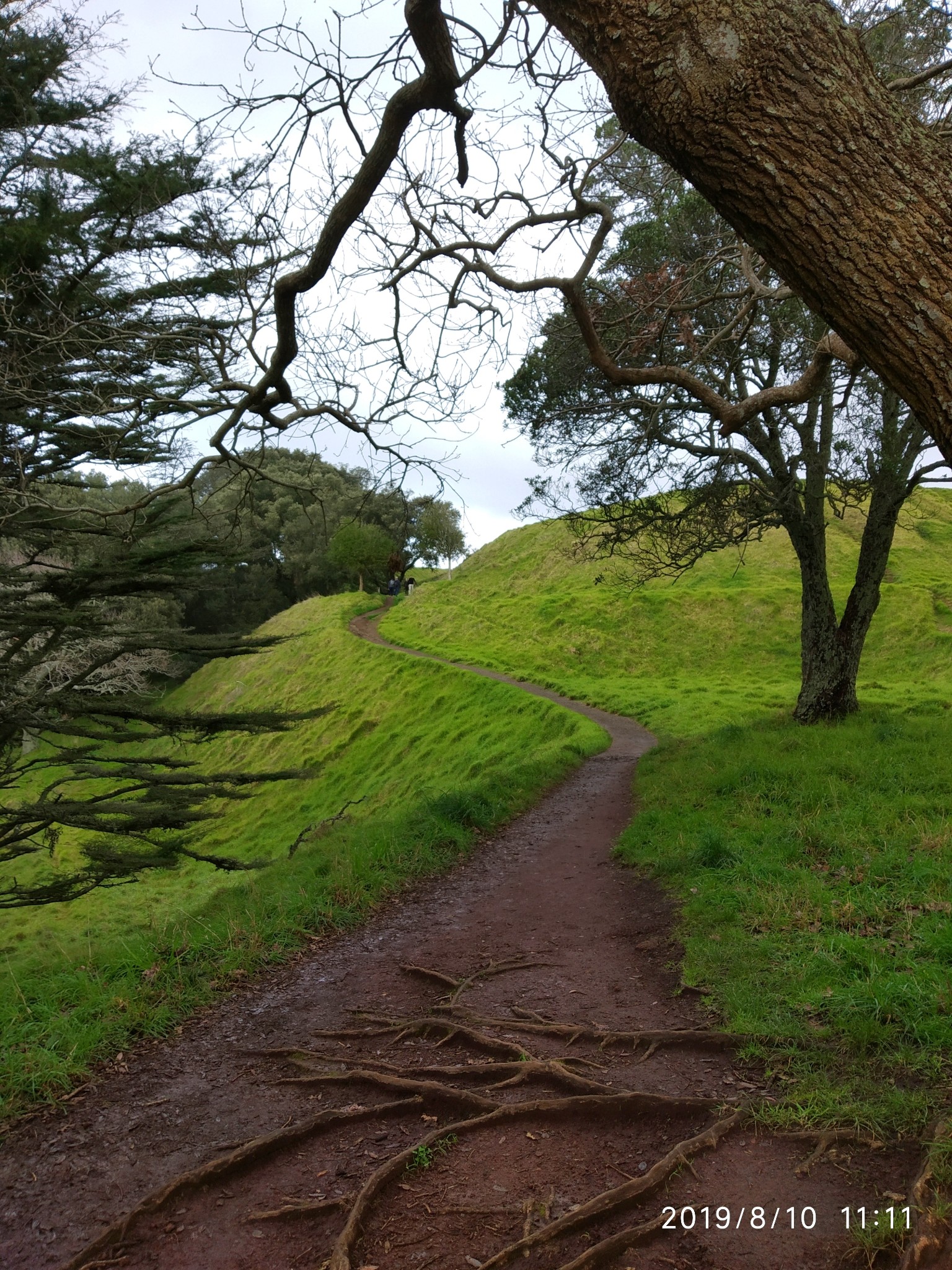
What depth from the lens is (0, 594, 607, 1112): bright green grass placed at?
201 inches

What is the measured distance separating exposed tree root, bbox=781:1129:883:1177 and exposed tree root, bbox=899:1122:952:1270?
321mm

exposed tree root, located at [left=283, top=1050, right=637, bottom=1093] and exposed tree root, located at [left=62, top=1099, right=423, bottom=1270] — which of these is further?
exposed tree root, located at [left=283, top=1050, right=637, bottom=1093]

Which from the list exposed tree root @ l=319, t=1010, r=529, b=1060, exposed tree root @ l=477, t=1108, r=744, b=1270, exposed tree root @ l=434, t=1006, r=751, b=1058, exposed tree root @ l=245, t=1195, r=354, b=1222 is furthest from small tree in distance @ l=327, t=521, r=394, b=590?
exposed tree root @ l=477, t=1108, r=744, b=1270

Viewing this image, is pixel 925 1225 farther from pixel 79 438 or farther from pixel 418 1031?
pixel 79 438

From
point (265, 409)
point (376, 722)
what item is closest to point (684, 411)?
point (265, 409)

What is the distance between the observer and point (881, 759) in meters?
9.16

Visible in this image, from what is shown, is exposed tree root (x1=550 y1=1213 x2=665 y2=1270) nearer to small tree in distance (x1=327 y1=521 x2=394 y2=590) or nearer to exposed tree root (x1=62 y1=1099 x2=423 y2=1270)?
exposed tree root (x1=62 y1=1099 x2=423 y2=1270)

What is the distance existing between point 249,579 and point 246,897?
4041cm

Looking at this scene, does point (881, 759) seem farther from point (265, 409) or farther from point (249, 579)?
point (249, 579)

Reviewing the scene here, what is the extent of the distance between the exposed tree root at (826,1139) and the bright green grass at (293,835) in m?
3.70

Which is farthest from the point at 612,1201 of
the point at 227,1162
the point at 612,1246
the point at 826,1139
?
the point at 227,1162

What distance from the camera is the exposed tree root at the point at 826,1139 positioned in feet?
10.0

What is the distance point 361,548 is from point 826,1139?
33.0 metres
